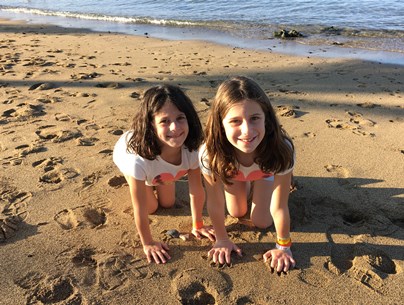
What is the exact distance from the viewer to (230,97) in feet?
6.93

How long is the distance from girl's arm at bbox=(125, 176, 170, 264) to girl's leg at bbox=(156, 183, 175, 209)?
0.41m

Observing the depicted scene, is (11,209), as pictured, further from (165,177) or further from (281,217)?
(281,217)

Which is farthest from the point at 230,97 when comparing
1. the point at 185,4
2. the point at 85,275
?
the point at 185,4

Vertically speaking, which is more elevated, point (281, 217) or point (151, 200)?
point (281, 217)

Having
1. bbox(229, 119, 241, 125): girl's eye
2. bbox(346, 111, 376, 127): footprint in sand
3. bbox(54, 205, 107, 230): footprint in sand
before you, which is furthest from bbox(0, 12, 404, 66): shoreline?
bbox(54, 205, 107, 230): footprint in sand

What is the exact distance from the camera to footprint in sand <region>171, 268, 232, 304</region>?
2.18m

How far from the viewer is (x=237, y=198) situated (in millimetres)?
2816

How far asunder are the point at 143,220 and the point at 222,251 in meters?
0.54

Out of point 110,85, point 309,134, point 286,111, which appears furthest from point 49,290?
point 110,85

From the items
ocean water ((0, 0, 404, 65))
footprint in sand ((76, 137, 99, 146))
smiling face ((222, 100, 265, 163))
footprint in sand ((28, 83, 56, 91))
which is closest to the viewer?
smiling face ((222, 100, 265, 163))

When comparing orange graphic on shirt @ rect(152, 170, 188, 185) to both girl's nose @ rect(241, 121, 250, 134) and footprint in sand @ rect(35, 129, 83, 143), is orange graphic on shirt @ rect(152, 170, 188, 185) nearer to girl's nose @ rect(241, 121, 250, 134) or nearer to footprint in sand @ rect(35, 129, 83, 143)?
girl's nose @ rect(241, 121, 250, 134)

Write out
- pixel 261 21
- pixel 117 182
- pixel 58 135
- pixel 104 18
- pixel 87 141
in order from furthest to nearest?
1. pixel 104 18
2. pixel 261 21
3. pixel 58 135
4. pixel 87 141
5. pixel 117 182

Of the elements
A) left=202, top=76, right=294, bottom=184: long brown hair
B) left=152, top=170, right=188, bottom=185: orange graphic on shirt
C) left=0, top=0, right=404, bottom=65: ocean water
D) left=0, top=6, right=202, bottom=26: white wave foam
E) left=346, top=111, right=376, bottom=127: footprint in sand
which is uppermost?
left=202, top=76, right=294, bottom=184: long brown hair

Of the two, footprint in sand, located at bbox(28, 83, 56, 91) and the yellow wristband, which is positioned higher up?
the yellow wristband
